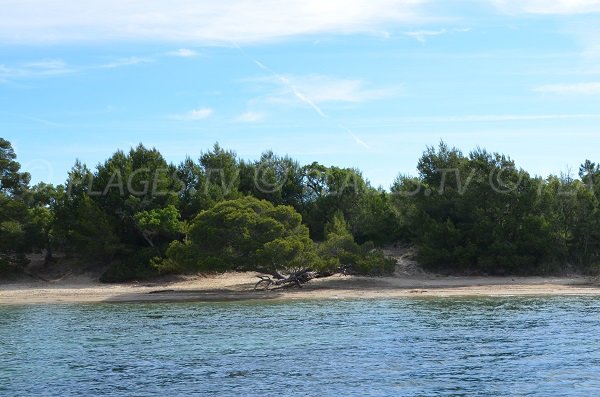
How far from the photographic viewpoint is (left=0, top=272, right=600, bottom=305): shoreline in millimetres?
43969

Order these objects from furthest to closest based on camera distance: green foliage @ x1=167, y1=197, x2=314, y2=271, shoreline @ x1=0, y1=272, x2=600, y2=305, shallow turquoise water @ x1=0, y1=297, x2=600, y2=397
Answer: green foliage @ x1=167, y1=197, x2=314, y2=271
shoreline @ x1=0, y1=272, x2=600, y2=305
shallow turquoise water @ x1=0, y1=297, x2=600, y2=397

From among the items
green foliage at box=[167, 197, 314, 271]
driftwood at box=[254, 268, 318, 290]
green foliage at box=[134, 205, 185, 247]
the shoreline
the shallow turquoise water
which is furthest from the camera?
green foliage at box=[134, 205, 185, 247]

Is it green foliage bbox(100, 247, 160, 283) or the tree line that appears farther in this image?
green foliage bbox(100, 247, 160, 283)

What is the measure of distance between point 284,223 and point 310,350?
70.6 ft

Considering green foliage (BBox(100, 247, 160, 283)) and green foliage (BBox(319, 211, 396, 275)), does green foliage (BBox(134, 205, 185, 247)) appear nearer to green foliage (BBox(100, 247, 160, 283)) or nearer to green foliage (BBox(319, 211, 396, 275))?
green foliage (BBox(100, 247, 160, 283))

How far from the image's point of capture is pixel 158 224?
171 feet

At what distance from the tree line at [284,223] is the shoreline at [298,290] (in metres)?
1.28

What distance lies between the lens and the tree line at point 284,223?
45.5m

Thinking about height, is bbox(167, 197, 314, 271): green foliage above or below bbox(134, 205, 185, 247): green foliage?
below

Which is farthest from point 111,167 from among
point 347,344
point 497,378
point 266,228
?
point 497,378

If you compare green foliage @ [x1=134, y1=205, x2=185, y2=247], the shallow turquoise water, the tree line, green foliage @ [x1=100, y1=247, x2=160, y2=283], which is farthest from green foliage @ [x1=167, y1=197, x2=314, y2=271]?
green foliage @ [x1=100, y1=247, x2=160, y2=283]

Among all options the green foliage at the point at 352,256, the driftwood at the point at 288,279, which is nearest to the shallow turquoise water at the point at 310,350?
the driftwood at the point at 288,279

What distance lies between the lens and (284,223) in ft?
153

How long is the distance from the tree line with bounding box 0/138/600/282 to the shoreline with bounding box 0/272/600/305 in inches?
50.4
